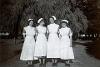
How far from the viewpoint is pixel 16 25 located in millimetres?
1870

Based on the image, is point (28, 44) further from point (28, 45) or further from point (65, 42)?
point (65, 42)

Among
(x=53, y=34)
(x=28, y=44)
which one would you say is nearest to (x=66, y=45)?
(x=53, y=34)

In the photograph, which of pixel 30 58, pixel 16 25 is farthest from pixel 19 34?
pixel 30 58

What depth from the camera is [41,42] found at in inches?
72.1

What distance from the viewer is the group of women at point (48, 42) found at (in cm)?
182

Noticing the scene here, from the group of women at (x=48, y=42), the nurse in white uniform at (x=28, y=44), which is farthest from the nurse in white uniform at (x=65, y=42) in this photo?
the nurse in white uniform at (x=28, y=44)

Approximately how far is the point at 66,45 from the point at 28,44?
13.2 inches

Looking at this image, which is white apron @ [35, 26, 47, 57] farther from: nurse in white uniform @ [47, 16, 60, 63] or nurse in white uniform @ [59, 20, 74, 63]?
nurse in white uniform @ [59, 20, 74, 63]

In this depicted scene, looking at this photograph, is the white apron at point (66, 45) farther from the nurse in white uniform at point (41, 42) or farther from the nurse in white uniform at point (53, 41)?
the nurse in white uniform at point (41, 42)

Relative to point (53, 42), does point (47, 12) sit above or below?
above

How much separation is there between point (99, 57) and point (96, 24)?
0.29 meters

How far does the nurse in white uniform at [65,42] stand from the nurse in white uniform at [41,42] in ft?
0.49

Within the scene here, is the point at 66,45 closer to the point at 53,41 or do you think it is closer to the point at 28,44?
the point at 53,41

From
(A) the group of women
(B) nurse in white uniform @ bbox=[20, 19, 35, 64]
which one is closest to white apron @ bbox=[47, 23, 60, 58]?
(A) the group of women
